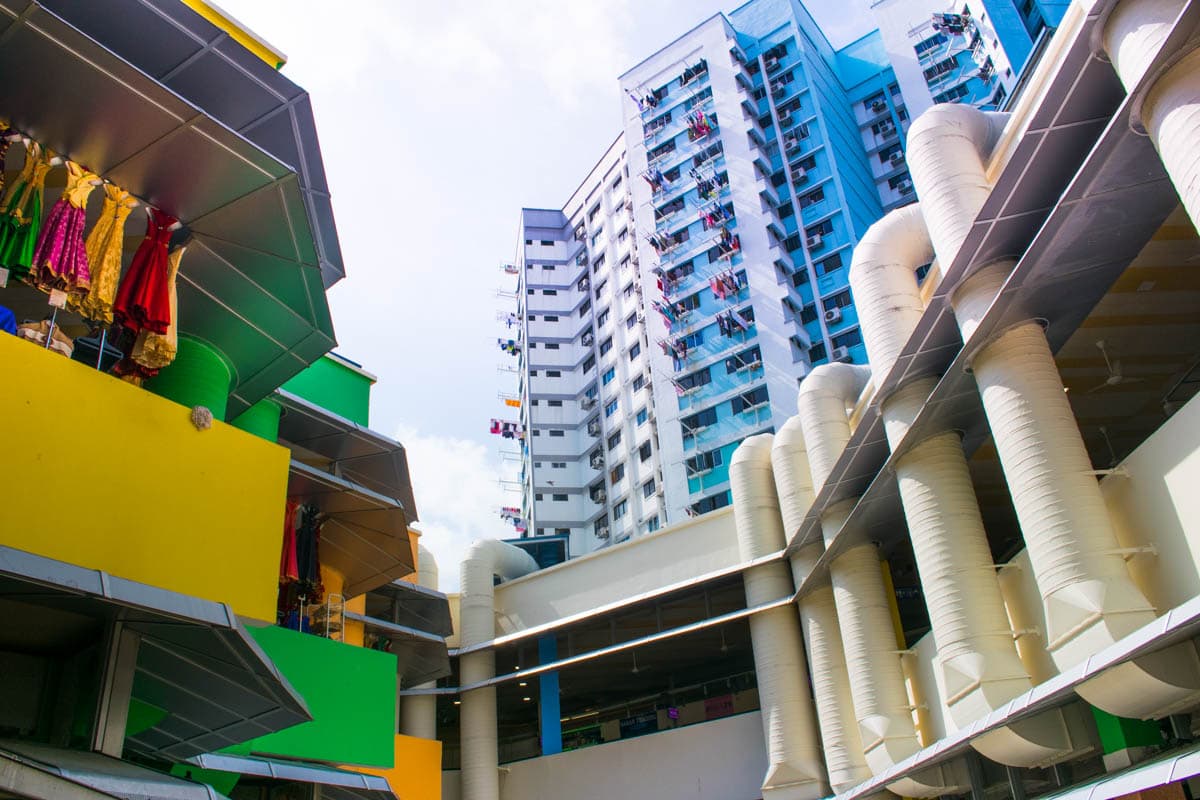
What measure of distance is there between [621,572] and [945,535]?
621 inches

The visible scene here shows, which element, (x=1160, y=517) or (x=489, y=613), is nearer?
(x=1160, y=517)

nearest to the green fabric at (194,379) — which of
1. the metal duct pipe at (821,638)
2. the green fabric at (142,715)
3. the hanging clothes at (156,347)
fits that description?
the hanging clothes at (156,347)

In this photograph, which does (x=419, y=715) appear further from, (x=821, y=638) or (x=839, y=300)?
(x=839, y=300)

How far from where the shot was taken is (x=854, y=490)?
22422mm

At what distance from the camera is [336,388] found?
23.9m

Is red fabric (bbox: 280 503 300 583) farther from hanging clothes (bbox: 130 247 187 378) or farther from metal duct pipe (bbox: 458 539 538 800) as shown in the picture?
metal duct pipe (bbox: 458 539 538 800)

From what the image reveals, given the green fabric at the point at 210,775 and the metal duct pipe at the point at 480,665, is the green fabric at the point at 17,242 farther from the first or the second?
the metal duct pipe at the point at 480,665

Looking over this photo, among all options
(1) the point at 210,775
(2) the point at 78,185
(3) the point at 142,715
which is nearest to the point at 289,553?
(1) the point at 210,775

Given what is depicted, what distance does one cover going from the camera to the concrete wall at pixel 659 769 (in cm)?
2775

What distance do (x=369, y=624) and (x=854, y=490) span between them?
44.5ft

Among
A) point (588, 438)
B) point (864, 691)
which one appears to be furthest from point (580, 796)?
point (588, 438)

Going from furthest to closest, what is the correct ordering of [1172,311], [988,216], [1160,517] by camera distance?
[1172,311] < [988,216] < [1160,517]

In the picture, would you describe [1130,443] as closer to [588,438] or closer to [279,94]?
[279,94]

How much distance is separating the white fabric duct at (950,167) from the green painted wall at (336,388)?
1425 centimetres
